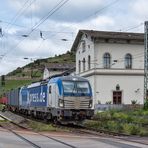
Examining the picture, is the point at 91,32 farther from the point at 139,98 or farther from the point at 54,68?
the point at 54,68

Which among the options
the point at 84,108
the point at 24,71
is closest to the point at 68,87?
the point at 84,108

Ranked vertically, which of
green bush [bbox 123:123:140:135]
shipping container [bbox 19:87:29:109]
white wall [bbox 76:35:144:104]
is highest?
white wall [bbox 76:35:144:104]

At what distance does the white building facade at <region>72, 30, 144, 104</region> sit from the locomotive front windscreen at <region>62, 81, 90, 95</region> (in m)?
33.5

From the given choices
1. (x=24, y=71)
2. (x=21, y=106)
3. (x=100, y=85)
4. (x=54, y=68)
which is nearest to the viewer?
(x=21, y=106)

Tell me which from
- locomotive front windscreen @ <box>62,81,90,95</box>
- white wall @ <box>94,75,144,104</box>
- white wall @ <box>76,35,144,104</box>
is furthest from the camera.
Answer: white wall @ <box>76,35,144,104</box>

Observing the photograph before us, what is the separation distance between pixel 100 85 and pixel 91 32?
753cm

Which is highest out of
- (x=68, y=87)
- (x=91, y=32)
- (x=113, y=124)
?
(x=91, y=32)

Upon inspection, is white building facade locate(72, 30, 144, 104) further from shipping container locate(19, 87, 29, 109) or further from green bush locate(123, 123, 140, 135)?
green bush locate(123, 123, 140, 135)

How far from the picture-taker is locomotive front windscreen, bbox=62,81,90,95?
99.9ft

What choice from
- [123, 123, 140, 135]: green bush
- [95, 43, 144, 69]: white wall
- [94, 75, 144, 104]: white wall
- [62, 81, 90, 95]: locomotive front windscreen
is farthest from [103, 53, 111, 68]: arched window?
[123, 123, 140, 135]: green bush

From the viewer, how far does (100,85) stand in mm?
65312

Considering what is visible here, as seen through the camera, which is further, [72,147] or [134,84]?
[134,84]

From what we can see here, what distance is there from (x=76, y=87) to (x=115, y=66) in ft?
119

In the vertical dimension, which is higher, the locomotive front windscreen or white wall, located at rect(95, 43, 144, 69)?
white wall, located at rect(95, 43, 144, 69)
